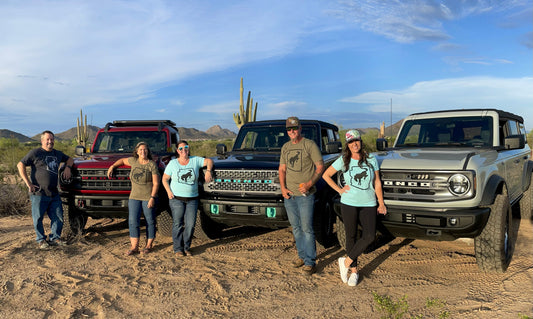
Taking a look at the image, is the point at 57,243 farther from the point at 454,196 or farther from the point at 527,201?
the point at 527,201

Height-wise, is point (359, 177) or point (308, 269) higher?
point (359, 177)

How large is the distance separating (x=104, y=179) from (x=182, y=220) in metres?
1.50

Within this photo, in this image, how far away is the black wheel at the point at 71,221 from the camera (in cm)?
624

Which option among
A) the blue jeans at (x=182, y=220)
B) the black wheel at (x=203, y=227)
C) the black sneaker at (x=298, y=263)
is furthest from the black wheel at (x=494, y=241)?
the black wheel at (x=203, y=227)

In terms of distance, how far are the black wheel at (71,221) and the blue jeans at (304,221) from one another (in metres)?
3.62

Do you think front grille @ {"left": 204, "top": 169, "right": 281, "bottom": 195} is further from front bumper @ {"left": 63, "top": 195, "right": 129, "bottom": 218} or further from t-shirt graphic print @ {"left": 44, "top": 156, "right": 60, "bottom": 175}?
t-shirt graphic print @ {"left": 44, "top": 156, "right": 60, "bottom": 175}

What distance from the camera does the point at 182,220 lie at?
555 cm

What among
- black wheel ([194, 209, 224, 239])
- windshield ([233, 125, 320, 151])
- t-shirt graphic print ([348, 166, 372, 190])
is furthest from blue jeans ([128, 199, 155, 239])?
t-shirt graphic print ([348, 166, 372, 190])

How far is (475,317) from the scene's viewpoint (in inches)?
140

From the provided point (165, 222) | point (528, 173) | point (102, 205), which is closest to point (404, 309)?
point (165, 222)

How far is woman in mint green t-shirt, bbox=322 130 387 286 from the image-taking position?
4.20 metres

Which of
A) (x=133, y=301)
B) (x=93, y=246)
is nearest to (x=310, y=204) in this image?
(x=133, y=301)

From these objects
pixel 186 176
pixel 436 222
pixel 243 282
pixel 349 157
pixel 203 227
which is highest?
pixel 349 157

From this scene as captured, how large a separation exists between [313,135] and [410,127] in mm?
1581
